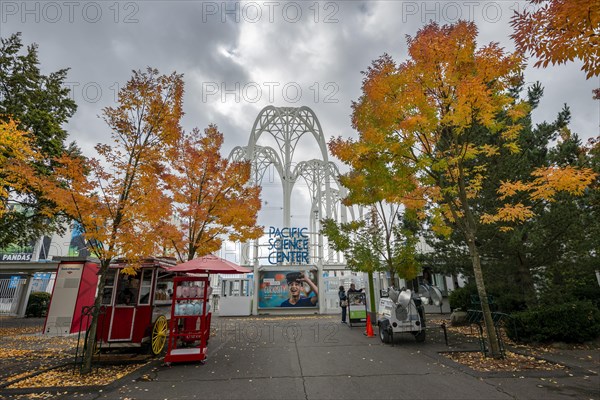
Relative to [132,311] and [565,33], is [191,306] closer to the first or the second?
[132,311]

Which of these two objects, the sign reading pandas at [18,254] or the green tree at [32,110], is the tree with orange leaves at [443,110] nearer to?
the green tree at [32,110]

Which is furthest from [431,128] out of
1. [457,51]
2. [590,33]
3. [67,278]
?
[67,278]

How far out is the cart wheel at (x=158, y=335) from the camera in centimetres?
848

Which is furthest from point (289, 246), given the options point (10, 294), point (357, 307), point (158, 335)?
point (10, 294)

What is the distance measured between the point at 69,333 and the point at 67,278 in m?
2.55

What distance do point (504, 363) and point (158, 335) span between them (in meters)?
9.14

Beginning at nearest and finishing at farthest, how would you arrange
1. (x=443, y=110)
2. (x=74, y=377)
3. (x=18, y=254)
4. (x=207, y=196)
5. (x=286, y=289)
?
(x=74, y=377) → (x=443, y=110) → (x=207, y=196) → (x=286, y=289) → (x=18, y=254)

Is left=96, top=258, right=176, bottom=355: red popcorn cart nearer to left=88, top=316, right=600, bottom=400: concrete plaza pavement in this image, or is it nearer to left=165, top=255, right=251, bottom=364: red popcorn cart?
left=165, top=255, right=251, bottom=364: red popcorn cart

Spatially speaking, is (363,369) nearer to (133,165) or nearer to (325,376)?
(325,376)

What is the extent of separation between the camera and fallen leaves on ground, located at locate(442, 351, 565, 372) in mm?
6531

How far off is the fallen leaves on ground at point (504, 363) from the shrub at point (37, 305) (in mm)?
29080

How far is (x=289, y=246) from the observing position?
79.2ft

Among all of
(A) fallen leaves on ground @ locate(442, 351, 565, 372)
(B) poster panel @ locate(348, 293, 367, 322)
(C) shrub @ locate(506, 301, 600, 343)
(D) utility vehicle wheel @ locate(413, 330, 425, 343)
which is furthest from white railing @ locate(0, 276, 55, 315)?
(C) shrub @ locate(506, 301, 600, 343)

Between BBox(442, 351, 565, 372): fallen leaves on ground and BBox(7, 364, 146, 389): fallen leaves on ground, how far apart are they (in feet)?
26.5
